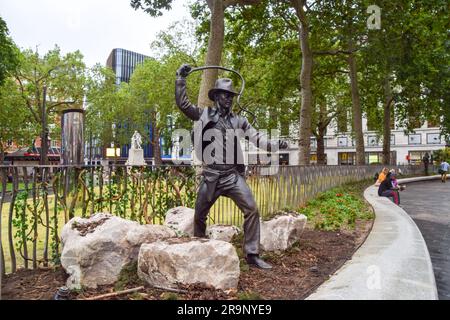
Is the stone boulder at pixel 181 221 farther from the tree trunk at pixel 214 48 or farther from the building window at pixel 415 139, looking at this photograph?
the building window at pixel 415 139

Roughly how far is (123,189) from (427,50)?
1641cm

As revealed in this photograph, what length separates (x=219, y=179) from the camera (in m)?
4.86

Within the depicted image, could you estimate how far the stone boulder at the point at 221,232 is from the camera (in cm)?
567

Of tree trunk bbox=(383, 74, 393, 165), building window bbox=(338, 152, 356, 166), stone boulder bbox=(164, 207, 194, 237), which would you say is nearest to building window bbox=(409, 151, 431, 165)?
building window bbox=(338, 152, 356, 166)

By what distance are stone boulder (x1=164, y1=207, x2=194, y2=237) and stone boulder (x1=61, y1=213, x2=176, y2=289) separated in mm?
1063

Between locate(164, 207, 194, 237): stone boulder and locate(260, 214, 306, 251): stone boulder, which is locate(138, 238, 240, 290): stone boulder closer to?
locate(164, 207, 194, 237): stone boulder

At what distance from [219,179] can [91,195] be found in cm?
223

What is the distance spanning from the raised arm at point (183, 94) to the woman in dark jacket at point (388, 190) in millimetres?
10258

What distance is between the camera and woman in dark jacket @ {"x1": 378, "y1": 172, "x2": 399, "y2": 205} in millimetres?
12992

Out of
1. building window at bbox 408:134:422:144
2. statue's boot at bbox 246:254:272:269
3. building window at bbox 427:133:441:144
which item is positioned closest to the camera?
statue's boot at bbox 246:254:272:269

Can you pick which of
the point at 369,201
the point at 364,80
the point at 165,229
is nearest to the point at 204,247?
the point at 165,229

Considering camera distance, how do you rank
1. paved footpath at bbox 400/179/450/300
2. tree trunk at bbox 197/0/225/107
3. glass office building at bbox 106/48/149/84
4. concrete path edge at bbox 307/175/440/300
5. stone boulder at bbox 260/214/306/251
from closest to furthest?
concrete path edge at bbox 307/175/440/300
paved footpath at bbox 400/179/450/300
stone boulder at bbox 260/214/306/251
tree trunk at bbox 197/0/225/107
glass office building at bbox 106/48/149/84

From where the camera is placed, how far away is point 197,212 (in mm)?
5000
